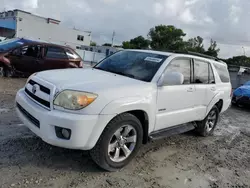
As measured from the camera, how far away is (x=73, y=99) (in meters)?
3.00

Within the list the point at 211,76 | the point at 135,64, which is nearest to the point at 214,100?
the point at 211,76

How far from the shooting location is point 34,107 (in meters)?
3.25

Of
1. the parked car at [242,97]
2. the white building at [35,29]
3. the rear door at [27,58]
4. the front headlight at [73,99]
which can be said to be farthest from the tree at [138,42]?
the front headlight at [73,99]

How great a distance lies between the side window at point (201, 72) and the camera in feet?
15.6

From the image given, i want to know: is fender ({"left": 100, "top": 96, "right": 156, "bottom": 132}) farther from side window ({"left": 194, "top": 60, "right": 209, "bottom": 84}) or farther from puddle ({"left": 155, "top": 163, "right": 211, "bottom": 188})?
side window ({"left": 194, "top": 60, "right": 209, "bottom": 84})

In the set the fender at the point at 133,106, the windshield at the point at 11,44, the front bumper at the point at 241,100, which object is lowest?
the front bumper at the point at 241,100

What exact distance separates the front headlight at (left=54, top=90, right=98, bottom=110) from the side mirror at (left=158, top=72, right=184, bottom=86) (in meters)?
1.27

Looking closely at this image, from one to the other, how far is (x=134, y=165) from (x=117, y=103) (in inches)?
44.9

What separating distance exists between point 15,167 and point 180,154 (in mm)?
2695

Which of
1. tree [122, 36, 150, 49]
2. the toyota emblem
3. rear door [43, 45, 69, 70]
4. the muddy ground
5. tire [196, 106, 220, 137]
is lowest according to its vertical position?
the muddy ground

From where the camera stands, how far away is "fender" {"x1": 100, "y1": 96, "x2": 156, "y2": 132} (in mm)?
3104

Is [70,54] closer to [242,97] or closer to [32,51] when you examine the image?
[32,51]

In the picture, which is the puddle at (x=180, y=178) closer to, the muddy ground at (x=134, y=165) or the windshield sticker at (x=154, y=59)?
the muddy ground at (x=134, y=165)

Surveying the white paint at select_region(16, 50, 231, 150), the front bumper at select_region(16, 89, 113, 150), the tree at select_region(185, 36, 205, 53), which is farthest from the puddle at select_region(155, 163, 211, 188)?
the tree at select_region(185, 36, 205, 53)
